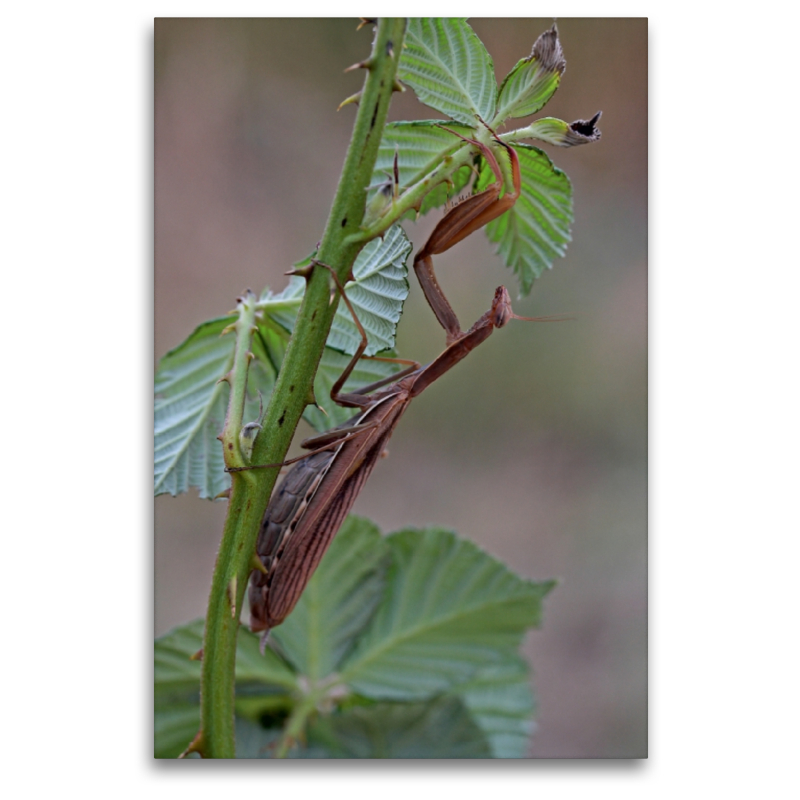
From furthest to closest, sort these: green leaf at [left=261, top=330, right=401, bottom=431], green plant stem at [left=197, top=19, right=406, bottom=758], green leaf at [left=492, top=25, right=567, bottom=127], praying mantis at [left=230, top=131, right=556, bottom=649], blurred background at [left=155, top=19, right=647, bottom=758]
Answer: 1. blurred background at [left=155, top=19, right=647, bottom=758]
2. green leaf at [left=261, top=330, right=401, bottom=431]
3. praying mantis at [left=230, top=131, right=556, bottom=649]
4. green leaf at [left=492, top=25, right=567, bottom=127]
5. green plant stem at [left=197, top=19, right=406, bottom=758]

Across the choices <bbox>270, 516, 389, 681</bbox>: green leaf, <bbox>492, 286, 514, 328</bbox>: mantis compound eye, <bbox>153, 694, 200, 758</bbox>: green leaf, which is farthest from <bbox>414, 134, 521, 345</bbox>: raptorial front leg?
<bbox>153, 694, 200, 758</bbox>: green leaf

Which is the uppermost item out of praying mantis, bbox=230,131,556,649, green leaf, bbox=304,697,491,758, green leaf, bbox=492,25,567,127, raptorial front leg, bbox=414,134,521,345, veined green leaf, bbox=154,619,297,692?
green leaf, bbox=492,25,567,127

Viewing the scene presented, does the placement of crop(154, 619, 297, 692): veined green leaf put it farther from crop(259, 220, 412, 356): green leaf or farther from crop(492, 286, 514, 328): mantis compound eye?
crop(492, 286, 514, 328): mantis compound eye

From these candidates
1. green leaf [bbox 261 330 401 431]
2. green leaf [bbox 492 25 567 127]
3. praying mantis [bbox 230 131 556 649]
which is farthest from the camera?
green leaf [bbox 261 330 401 431]

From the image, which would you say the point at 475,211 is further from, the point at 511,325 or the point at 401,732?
the point at 511,325

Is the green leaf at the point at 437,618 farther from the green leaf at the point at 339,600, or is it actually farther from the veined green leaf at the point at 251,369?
the veined green leaf at the point at 251,369
